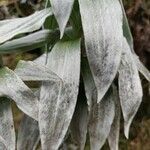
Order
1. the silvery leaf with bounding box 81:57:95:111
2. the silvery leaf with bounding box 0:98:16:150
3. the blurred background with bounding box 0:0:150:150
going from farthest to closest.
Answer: the blurred background with bounding box 0:0:150:150
the silvery leaf with bounding box 81:57:95:111
the silvery leaf with bounding box 0:98:16:150

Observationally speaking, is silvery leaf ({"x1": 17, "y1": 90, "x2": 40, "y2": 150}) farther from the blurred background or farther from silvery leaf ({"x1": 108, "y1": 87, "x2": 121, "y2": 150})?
the blurred background

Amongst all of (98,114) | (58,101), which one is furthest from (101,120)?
(58,101)

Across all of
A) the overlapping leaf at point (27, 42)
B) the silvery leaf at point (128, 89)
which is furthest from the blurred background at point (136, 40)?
the silvery leaf at point (128, 89)

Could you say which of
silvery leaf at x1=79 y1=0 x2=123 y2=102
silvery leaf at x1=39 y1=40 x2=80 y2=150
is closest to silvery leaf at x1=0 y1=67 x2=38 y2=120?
silvery leaf at x1=39 y1=40 x2=80 y2=150

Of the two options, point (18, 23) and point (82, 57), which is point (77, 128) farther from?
point (18, 23)

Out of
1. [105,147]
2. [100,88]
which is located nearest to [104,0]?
[100,88]

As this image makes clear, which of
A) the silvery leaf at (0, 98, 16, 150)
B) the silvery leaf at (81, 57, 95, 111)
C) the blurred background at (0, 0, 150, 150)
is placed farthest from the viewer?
the blurred background at (0, 0, 150, 150)

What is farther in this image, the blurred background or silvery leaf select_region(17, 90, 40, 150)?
the blurred background
